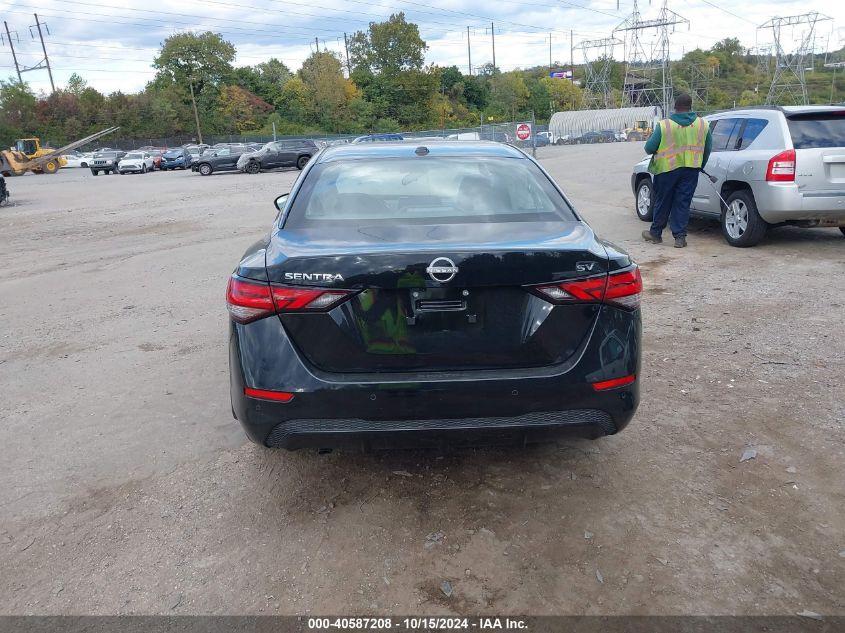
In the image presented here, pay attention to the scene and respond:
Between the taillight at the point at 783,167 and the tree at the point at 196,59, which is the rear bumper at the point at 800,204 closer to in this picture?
the taillight at the point at 783,167

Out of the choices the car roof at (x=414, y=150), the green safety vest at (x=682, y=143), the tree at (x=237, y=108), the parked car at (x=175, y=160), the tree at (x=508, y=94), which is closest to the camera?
the car roof at (x=414, y=150)

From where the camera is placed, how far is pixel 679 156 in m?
8.41

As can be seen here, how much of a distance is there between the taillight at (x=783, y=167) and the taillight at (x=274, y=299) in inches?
280

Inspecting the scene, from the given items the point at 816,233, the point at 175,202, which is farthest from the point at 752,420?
the point at 175,202

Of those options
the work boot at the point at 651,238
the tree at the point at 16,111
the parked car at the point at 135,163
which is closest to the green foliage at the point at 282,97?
the tree at the point at 16,111

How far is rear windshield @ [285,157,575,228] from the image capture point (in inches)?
132

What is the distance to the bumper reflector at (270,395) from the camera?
2.79 m

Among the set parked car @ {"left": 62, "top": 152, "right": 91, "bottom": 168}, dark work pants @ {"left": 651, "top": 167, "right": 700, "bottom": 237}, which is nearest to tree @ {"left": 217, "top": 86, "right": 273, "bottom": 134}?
parked car @ {"left": 62, "top": 152, "right": 91, "bottom": 168}

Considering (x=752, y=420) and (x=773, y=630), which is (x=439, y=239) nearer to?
(x=773, y=630)

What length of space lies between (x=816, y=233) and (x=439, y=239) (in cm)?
885

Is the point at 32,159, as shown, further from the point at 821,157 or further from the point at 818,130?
the point at 821,157

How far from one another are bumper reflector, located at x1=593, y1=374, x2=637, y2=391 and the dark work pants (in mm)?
6413

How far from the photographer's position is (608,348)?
9.36ft

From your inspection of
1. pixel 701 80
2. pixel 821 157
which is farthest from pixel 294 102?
pixel 821 157
